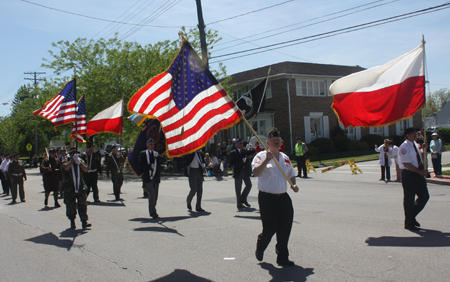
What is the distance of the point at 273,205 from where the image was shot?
5113 millimetres

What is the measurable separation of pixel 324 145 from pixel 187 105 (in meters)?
26.9

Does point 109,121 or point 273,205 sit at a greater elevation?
point 109,121

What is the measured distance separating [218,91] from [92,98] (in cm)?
2361

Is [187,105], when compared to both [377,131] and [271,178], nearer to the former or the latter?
[271,178]

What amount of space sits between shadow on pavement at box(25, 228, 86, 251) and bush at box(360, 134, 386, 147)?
32.9 metres

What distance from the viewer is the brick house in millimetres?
33875

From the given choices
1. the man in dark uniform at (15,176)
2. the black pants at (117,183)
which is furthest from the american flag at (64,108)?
the man in dark uniform at (15,176)

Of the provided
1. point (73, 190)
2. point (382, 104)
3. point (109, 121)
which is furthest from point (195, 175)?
point (382, 104)

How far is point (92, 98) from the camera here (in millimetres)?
28188

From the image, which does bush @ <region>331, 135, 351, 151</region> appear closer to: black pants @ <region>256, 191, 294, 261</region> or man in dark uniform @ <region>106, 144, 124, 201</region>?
man in dark uniform @ <region>106, 144, 124, 201</region>

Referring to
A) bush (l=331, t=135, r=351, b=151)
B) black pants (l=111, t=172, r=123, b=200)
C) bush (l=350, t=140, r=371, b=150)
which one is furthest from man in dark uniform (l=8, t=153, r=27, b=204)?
bush (l=350, t=140, r=371, b=150)

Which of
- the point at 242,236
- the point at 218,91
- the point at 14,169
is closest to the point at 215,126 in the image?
the point at 218,91

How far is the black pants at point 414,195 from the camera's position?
6848 mm

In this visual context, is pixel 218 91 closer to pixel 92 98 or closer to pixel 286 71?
pixel 92 98
